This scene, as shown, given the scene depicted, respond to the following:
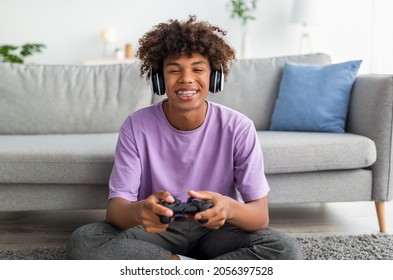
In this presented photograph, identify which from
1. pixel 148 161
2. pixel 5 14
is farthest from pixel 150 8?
pixel 148 161

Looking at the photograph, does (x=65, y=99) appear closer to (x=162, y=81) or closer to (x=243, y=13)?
(x=162, y=81)

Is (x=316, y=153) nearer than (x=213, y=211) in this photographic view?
No

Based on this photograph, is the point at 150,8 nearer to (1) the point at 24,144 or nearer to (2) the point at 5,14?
(2) the point at 5,14

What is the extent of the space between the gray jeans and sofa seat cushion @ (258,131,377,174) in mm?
643

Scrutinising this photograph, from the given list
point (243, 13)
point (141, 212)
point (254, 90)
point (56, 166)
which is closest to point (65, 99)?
point (56, 166)

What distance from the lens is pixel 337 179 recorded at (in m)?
2.31

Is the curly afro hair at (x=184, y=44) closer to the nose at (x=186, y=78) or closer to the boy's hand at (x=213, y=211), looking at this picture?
the nose at (x=186, y=78)

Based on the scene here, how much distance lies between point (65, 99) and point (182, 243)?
1329mm

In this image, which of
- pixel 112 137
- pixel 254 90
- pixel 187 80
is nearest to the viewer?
pixel 187 80

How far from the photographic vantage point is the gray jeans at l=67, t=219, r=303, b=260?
1.55 meters

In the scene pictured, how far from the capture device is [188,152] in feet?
5.50

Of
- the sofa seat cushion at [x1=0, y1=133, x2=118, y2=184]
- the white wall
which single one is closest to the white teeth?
the sofa seat cushion at [x1=0, y1=133, x2=118, y2=184]

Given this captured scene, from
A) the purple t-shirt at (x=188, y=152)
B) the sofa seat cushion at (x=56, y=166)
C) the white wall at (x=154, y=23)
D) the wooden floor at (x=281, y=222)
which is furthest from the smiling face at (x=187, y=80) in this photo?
the white wall at (x=154, y=23)
